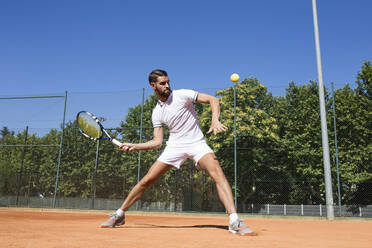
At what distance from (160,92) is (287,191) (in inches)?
705

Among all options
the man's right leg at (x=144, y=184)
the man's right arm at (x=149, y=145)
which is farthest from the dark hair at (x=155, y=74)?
A: the man's right leg at (x=144, y=184)

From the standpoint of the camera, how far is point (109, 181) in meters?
21.8

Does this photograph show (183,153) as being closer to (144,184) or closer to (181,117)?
(181,117)

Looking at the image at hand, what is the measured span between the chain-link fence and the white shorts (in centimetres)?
922

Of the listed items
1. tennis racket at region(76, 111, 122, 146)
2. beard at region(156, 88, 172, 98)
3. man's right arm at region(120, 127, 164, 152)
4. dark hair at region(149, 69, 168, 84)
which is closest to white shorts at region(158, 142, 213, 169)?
man's right arm at region(120, 127, 164, 152)

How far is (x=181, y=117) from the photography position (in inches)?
162

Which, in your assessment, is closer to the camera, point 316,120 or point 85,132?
point 85,132

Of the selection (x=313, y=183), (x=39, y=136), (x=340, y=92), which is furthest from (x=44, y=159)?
(x=340, y=92)

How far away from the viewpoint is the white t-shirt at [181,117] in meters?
4.10

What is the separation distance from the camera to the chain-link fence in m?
15.8

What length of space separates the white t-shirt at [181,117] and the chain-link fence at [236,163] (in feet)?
30.3

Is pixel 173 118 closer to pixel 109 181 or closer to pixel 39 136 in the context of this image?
pixel 39 136

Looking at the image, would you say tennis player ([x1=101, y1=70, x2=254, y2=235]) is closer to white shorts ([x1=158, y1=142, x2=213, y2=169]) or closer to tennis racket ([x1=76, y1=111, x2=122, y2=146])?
white shorts ([x1=158, y1=142, x2=213, y2=169])

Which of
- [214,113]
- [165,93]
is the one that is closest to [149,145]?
[165,93]
